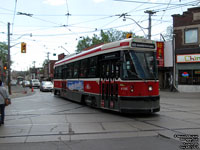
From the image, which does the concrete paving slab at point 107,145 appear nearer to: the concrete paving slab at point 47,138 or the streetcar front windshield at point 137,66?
the concrete paving slab at point 47,138

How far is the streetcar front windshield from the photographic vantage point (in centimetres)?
959

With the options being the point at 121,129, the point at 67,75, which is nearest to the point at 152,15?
the point at 67,75

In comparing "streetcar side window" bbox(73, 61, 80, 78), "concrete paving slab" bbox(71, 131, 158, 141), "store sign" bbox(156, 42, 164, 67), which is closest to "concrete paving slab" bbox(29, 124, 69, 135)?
"concrete paving slab" bbox(71, 131, 158, 141)

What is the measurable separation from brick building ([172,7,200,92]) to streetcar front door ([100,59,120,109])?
58.9 feet

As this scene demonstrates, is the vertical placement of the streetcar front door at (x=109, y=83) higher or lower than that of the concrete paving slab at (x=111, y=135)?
higher

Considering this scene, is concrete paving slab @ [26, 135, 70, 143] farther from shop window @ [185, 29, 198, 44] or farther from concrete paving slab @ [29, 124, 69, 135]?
shop window @ [185, 29, 198, 44]

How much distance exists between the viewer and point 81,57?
14.0m

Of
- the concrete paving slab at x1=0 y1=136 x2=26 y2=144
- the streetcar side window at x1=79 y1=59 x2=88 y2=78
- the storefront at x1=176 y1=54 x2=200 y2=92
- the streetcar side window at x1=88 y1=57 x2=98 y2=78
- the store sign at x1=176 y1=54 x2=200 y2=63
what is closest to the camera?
the concrete paving slab at x1=0 y1=136 x2=26 y2=144

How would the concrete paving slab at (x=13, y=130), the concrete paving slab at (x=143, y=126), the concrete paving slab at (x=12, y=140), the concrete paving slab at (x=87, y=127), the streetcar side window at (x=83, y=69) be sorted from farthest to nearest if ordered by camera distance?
the streetcar side window at (x=83, y=69), the concrete paving slab at (x=143, y=126), the concrete paving slab at (x=87, y=127), the concrete paving slab at (x=13, y=130), the concrete paving slab at (x=12, y=140)

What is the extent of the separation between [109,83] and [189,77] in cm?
1864

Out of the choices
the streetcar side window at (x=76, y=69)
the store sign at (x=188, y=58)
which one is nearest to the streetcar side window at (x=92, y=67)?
the streetcar side window at (x=76, y=69)

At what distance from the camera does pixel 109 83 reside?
413 inches

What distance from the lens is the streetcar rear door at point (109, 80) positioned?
10039mm

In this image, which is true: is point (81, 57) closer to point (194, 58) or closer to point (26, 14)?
point (26, 14)
